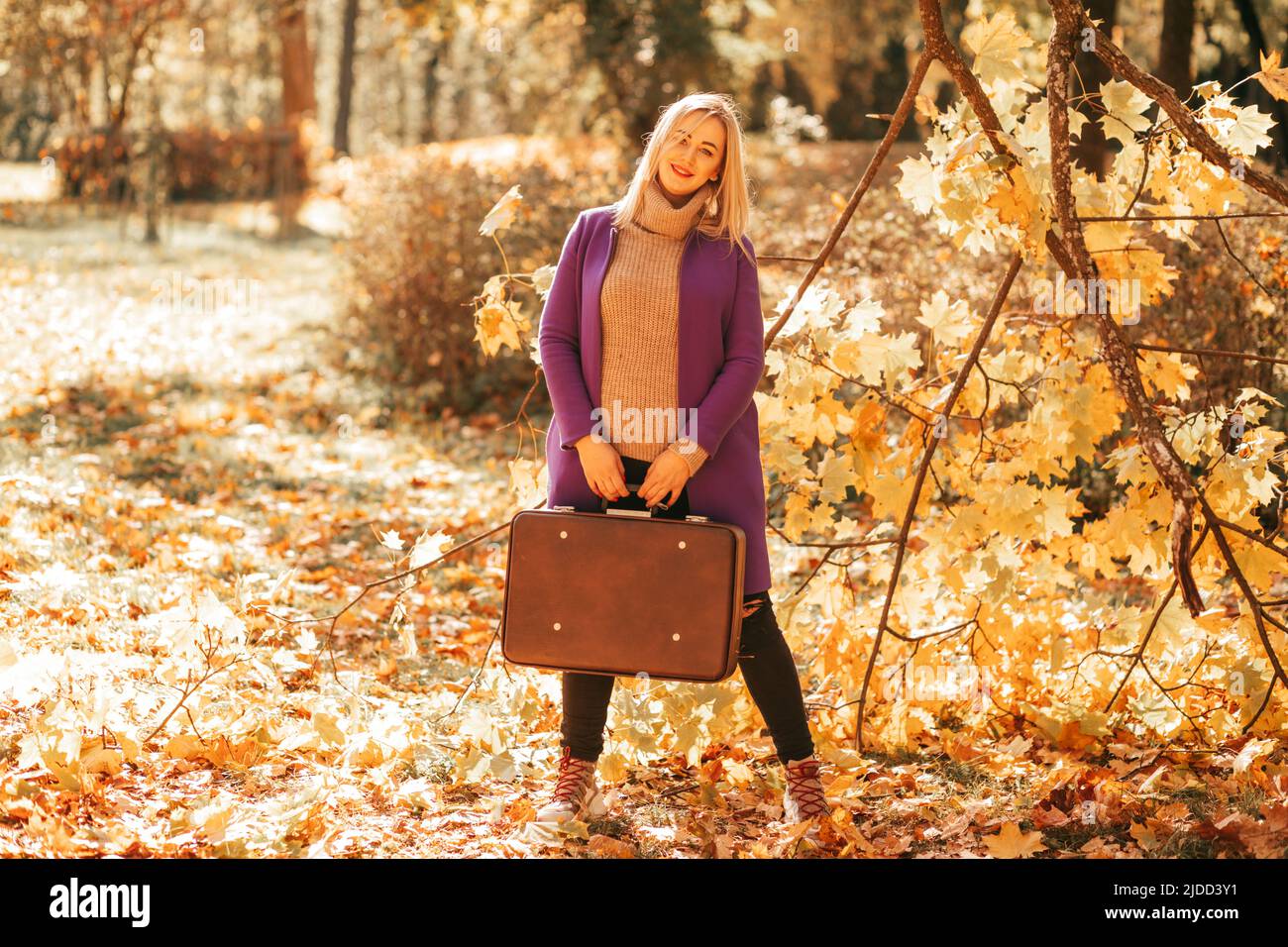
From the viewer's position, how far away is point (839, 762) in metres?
3.83

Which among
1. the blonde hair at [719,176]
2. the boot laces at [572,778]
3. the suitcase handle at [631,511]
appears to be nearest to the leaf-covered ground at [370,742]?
the boot laces at [572,778]

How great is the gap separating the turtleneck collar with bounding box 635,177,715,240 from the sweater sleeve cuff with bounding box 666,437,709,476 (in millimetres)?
501

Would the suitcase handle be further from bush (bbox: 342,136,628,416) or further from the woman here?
bush (bbox: 342,136,628,416)

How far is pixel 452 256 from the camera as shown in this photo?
29.2 ft

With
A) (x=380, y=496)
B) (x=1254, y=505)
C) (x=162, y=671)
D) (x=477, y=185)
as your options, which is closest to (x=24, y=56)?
(x=477, y=185)

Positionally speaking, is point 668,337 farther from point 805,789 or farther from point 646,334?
point 805,789

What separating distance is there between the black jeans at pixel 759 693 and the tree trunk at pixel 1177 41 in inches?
259

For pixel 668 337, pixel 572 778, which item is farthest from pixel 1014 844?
pixel 668 337

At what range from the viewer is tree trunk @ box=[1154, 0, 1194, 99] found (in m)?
8.33

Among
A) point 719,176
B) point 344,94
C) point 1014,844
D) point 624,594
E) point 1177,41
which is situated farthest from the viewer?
point 344,94

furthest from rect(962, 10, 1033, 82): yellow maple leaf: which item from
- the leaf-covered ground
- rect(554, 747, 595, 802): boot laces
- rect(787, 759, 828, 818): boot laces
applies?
rect(554, 747, 595, 802): boot laces

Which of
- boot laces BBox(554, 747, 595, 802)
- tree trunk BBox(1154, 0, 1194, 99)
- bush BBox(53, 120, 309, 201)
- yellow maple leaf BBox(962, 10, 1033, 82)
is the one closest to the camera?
boot laces BBox(554, 747, 595, 802)

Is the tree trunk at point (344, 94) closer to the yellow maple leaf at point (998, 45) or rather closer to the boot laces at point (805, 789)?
the yellow maple leaf at point (998, 45)

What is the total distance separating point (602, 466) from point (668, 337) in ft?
1.13
